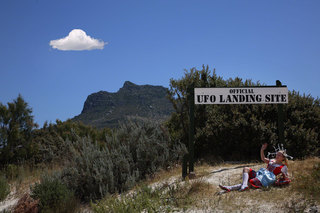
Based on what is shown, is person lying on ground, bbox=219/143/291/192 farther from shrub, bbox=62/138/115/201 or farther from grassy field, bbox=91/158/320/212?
shrub, bbox=62/138/115/201

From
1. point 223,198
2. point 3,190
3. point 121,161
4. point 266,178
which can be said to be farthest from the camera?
point 3,190

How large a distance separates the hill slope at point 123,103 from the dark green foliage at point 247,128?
48.0m

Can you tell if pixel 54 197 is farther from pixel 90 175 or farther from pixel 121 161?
pixel 121 161

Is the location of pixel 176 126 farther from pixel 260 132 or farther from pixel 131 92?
pixel 131 92

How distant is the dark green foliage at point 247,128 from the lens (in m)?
11.4

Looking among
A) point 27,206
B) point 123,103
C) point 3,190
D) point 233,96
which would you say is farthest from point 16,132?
point 123,103

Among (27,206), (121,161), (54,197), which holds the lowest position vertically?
(27,206)

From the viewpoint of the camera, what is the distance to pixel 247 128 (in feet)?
37.8

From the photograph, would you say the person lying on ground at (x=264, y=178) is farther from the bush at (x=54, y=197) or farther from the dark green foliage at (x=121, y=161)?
the bush at (x=54, y=197)

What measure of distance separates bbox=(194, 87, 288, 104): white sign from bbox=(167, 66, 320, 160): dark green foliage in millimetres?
1676

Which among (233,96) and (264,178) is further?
(233,96)

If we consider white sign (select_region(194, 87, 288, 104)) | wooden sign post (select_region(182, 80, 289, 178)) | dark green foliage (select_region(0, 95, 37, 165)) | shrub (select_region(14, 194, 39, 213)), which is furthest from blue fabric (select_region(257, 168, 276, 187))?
dark green foliage (select_region(0, 95, 37, 165))

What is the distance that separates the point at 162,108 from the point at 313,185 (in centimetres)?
6212

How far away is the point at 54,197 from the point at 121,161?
231 cm
